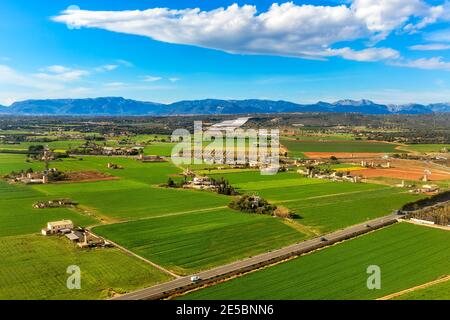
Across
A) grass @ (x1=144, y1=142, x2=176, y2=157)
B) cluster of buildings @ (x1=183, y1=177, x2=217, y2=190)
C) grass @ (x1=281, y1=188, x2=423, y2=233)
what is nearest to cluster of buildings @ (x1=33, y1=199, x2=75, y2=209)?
cluster of buildings @ (x1=183, y1=177, x2=217, y2=190)

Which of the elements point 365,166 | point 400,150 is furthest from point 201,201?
point 400,150

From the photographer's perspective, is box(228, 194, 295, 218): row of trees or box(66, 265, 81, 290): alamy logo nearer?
box(66, 265, 81, 290): alamy logo

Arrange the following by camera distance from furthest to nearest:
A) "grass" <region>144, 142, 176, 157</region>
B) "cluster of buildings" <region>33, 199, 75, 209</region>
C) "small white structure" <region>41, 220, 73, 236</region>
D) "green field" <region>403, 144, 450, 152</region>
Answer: "green field" <region>403, 144, 450, 152</region>
"grass" <region>144, 142, 176, 157</region>
"cluster of buildings" <region>33, 199, 75, 209</region>
"small white structure" <region>41, 220, 73, 236</region>

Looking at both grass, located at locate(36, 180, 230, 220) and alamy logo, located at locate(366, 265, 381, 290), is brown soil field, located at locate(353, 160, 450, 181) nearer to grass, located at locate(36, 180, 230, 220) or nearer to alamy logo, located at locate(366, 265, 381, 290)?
grass, located at locate(36, 180, 230, 220)

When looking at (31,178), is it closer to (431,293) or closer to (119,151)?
(119,151)

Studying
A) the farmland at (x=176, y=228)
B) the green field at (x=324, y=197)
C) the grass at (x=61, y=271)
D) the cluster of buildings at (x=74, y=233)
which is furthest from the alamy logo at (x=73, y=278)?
the green field at (x=324, y=197)

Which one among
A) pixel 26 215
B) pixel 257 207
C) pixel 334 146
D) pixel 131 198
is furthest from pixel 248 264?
pixel 334 146

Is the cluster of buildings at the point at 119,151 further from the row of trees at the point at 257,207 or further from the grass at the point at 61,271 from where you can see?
the grass at the point at 61,271

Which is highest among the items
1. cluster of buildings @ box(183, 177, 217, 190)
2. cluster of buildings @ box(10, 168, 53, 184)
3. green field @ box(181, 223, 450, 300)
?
cluster of buildings @ box(10, 168, 53, 184)

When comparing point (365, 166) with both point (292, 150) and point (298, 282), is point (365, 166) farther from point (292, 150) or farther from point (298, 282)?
point (298, 282)

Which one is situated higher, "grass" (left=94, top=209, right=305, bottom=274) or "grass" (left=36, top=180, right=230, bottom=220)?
"grass" (left=36, top=180, right=230, bottom=220)
